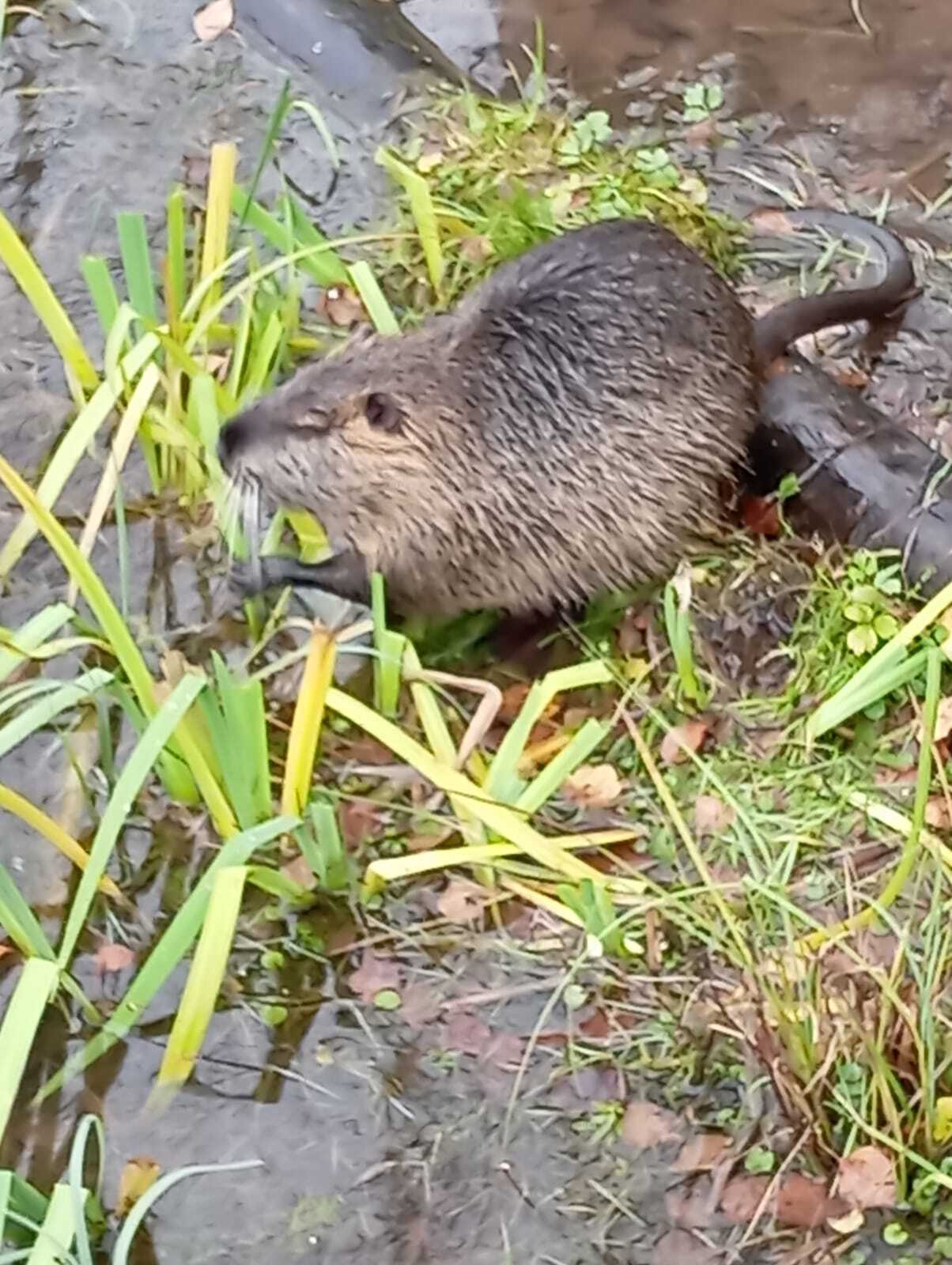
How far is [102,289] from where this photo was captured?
2.09 metres

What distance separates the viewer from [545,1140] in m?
1.83

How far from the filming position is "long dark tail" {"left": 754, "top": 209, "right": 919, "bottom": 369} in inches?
92.3

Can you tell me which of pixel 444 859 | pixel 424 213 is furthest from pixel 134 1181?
pixel 424 213

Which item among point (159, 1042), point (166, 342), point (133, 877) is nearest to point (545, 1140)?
point (159, 1042)

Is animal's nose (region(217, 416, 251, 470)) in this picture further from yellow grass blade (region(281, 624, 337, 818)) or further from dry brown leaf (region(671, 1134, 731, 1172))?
dry brown leaf (region(671, 1134, 731, 1172))

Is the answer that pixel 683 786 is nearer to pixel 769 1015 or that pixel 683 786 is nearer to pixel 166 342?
pixel 769 1015

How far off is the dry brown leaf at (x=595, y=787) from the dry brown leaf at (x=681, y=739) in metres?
0.07

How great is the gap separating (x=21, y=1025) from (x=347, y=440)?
2.47 feet

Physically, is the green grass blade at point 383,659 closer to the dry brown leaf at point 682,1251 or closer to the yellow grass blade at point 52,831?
the yellow grass blade at point 52,831

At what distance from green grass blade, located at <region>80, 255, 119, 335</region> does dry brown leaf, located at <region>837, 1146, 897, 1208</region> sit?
125 centimetres

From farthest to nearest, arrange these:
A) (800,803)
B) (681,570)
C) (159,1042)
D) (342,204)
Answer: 1. (342,204)
2. (681,570)
3. (800,803)
4. (159,1042)

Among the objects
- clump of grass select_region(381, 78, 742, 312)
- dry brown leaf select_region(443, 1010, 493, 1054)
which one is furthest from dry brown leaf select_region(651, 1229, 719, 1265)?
clump of grass select_region(381, 78, 742, 312)

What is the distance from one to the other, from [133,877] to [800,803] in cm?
76

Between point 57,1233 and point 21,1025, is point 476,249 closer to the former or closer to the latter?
point 21,1025
